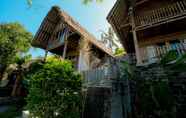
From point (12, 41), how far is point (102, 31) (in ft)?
63.0

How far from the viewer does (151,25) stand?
8.67m

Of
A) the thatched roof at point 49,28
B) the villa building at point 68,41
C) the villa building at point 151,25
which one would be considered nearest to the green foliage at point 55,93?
the villa building at point 151,25

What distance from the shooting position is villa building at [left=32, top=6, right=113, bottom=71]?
12.8 meters

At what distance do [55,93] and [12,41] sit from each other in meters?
16.3

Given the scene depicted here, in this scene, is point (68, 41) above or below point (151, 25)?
above

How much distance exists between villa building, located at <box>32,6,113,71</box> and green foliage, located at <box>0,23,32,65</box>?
5779 millimetres

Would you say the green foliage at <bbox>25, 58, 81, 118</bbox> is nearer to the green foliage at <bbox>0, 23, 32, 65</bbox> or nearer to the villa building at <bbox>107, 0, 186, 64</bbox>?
the villa building at <bbox>107, 0, 186, 64</bbox>

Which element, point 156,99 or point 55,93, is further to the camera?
point 55,93

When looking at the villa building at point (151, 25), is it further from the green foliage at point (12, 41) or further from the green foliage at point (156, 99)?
the green foliage at point (12, 41)

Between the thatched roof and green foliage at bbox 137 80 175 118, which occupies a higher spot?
the thatched roof

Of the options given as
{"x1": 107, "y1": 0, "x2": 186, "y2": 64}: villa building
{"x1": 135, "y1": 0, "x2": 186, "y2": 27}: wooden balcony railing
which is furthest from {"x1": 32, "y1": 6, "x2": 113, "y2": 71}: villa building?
{"x1": 135, "y1": 0, "x2": 186, "y2": 27}: wooden balcony railing

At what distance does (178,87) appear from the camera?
6.18 m

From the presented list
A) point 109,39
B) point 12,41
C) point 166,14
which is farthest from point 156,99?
point 109,39

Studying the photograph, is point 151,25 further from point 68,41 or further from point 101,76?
point 68,41
